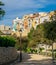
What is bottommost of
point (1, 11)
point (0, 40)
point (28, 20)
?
point (0, 40)

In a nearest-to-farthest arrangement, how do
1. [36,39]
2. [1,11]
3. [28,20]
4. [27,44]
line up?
[1,11] < [36,39] < [27,44] < [28,20]

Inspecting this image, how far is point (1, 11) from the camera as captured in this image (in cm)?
2372

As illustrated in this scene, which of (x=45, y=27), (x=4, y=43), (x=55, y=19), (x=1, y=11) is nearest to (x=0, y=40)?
(x=4, y=43)

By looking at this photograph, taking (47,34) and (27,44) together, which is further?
(27,44)

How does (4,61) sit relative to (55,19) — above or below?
below

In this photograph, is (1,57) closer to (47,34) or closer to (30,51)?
(47,34)

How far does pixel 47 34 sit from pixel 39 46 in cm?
2494

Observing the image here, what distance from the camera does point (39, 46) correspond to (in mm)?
65000

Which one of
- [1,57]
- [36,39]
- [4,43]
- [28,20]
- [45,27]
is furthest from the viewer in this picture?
[28,20]

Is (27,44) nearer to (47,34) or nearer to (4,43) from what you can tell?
(47,34)

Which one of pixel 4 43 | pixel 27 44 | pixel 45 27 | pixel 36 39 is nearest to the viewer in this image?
pixel 4 43

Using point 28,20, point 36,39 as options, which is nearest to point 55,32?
point 36,39

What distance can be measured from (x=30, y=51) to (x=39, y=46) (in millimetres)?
2618

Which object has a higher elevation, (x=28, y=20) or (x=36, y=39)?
(x=28, y=20)
